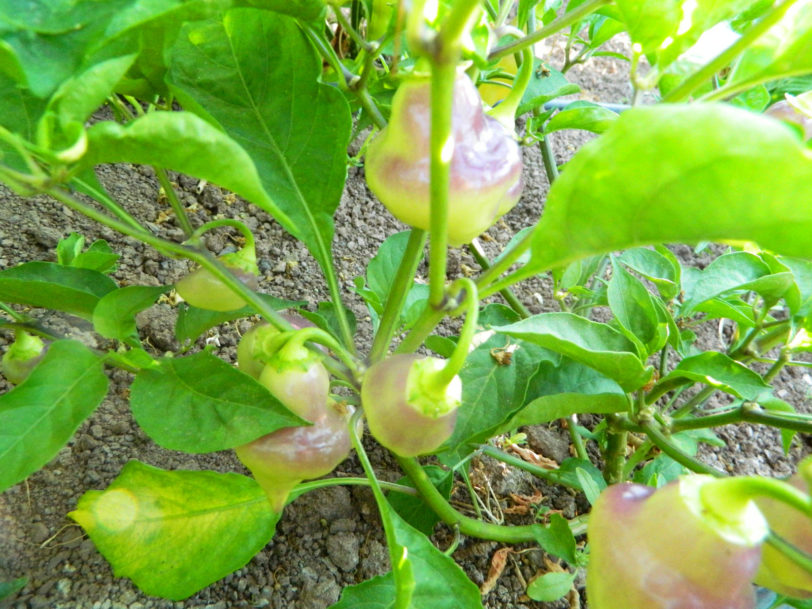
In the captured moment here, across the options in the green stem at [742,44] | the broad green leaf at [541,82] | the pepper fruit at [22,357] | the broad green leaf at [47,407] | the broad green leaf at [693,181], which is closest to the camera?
the broad green leaf at [693,181]

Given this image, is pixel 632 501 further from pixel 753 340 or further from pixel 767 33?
pixel 753 340

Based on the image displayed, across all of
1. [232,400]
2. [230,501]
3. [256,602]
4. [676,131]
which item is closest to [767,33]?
[676,131]

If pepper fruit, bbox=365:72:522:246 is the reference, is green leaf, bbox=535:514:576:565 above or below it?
below

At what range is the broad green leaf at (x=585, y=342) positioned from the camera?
1.78 ft

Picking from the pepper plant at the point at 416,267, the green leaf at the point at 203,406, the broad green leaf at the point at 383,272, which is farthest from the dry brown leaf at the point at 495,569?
the green leaf at the point at 203,406

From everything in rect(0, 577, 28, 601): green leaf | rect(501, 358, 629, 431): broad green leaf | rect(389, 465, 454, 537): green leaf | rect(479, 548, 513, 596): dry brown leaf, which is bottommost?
rect(0, 577, 28, 601): green leaf

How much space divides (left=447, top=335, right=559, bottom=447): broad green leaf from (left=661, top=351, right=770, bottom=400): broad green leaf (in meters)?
0.15

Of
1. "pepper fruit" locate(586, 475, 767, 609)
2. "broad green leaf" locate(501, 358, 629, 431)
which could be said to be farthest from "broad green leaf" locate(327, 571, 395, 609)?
"pepper fruit" locate(586, 475, 767, 609)

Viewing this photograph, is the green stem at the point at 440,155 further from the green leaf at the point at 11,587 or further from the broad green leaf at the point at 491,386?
the green leaf at the point at 11,587

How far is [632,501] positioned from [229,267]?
42 centimetres

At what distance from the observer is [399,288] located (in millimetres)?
626

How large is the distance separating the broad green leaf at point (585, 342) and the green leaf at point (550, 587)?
0.26 meters

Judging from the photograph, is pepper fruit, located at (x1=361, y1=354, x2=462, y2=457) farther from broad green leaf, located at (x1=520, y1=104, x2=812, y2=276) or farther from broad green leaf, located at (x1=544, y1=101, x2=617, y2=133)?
broad green leaf, located at (x1=544, y1=101, x2=617, y2=133)

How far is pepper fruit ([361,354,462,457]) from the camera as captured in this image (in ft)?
1.49
